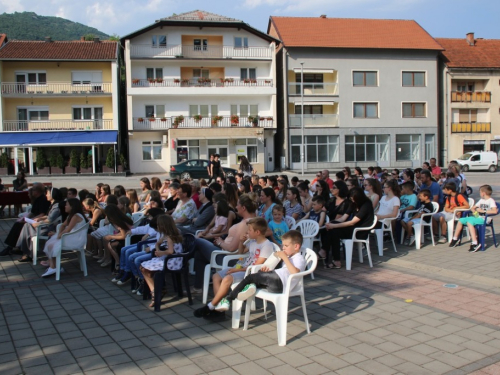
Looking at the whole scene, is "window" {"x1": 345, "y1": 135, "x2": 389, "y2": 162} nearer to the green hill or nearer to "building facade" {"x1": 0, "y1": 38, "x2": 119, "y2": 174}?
"building facade" {"x1": 0, "y1": 38, "x2": 119, "y2": 174}

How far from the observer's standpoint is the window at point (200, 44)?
4091 cm

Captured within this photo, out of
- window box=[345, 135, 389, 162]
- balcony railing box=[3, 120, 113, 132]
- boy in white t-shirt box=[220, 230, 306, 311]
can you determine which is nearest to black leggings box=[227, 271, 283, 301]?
boy in white t-shirt box=[220, 230, 306, 311]

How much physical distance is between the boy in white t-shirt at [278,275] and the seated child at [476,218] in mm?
5256

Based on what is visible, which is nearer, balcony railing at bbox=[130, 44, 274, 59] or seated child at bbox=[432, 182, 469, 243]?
seated child at bbox=[432, 182, 469, 243]

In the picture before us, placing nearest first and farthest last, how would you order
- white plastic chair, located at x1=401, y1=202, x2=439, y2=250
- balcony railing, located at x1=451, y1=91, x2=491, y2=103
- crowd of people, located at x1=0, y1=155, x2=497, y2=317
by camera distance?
crowd of people, located at x1=0, y1=155, x2=497, y2=317 → white plastic chair, located at x1=401, y1=202, x2=439, y2=250 → balcony railing, located at x1=451, y1=91, x2=491, y2=103

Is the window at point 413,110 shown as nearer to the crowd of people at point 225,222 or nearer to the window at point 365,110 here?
the window at point 365,110

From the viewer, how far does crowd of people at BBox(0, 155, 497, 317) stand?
236 inches

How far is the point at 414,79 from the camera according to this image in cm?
4434

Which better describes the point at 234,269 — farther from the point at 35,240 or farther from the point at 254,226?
the point at 35,240

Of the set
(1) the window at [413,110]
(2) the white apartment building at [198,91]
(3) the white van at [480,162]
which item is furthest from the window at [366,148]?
(2) the white apartment building at [198,91]

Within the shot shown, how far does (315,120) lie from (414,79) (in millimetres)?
10192

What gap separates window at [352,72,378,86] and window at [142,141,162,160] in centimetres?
1786

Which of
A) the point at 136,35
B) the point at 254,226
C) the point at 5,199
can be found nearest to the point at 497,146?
the point at 136,35

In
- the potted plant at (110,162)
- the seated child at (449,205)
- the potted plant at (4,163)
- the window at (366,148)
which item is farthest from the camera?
the window at (366,148)
